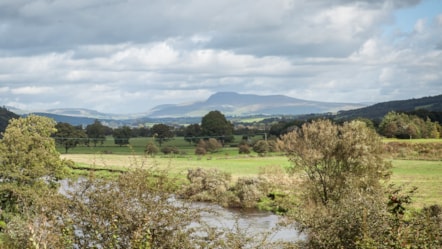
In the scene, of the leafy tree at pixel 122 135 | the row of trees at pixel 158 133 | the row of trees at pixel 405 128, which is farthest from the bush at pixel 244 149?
the leafy tree at pixel 122 135

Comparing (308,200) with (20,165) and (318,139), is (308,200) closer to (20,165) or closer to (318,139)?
(318,139)

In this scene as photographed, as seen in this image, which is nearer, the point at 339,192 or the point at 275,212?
the point at 339,192

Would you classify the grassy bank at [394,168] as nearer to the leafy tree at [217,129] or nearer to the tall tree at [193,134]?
the leafy tree at [217,129]

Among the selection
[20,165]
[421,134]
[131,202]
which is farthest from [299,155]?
[421,134]

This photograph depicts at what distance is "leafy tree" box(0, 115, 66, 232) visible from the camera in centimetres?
3203

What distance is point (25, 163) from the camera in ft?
108

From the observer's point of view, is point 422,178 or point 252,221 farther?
point 422,178

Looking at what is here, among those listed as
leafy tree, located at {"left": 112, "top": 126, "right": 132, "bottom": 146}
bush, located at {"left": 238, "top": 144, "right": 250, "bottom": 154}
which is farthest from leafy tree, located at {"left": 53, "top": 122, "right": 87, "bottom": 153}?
bush, located at {"left": 238, "top": 144, "right": 250, "bottom": 154}

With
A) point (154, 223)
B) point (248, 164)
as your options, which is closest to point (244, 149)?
point (248, 164)

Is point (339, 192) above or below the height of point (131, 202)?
below

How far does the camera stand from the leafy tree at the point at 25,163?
32031mm

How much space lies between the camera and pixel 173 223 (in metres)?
16.3

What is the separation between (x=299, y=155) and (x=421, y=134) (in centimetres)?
7880

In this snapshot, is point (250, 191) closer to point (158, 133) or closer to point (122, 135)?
point (158, 133)
